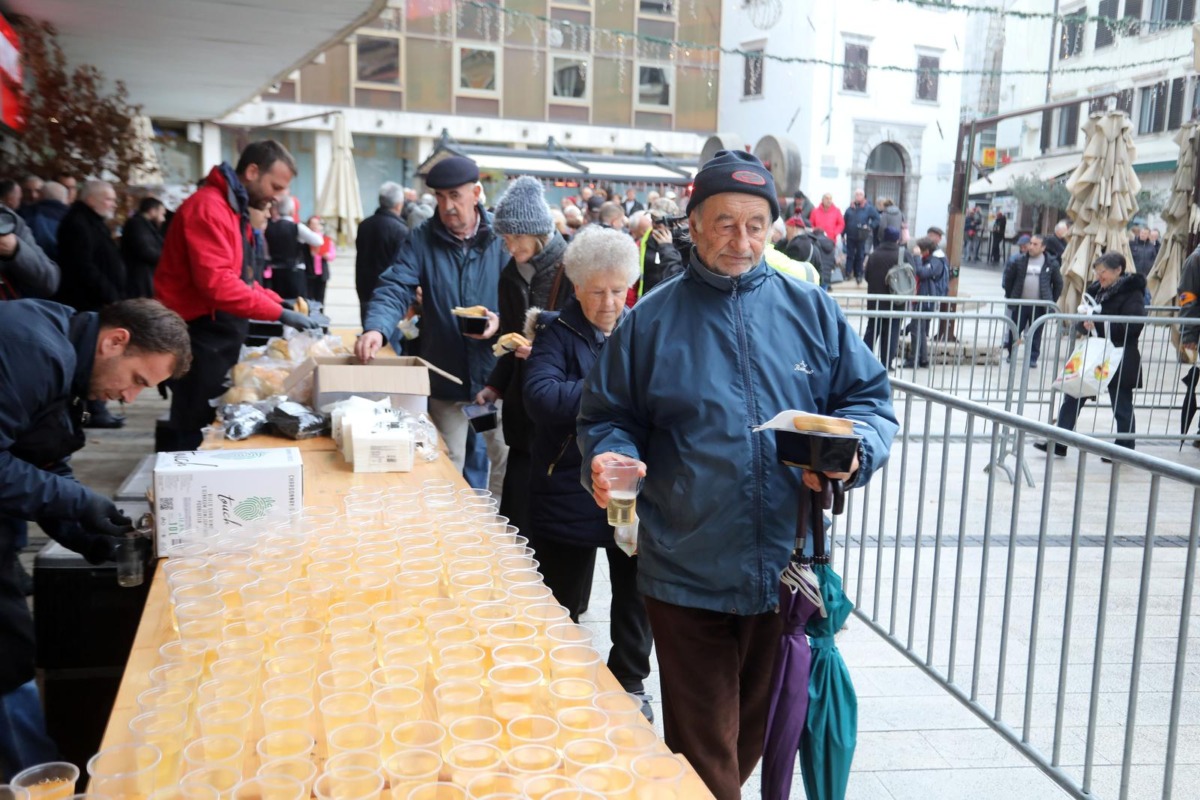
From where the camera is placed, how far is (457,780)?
1.41 meters

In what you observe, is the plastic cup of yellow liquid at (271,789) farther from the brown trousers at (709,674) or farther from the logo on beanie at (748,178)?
the logo on beanie at (748,178)

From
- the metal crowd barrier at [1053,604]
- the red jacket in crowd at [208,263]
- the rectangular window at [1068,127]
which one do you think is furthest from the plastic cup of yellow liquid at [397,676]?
the rectangular window at [1068,127]

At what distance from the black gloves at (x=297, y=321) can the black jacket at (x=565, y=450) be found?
211 cm

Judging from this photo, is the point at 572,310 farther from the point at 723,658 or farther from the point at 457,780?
the point at 457,780

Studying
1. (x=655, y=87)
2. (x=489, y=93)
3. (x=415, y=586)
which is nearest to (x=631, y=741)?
(x=415, y=586)

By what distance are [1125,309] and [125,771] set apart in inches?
361

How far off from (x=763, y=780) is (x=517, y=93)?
→ 2964cm

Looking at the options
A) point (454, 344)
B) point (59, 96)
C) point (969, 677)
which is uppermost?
point (59, 96)

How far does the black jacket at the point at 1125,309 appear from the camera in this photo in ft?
26.3

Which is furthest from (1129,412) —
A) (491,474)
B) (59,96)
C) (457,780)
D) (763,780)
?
(59,96)

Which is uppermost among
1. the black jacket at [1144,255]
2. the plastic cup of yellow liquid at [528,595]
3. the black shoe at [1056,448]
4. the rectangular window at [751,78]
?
the rectangular window at [751,78]

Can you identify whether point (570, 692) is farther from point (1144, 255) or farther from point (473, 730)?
point (1144, 255)

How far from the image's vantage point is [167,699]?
5.37ft

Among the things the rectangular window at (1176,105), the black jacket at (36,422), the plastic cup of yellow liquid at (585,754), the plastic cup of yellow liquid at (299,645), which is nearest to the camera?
the plastic cup of yellow liquid at (585,754)
